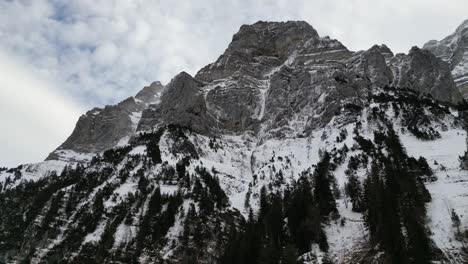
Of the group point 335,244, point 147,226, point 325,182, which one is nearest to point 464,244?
point 335,244

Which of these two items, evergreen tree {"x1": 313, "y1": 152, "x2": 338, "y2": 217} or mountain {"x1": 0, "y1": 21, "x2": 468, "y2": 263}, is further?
evergreen tree {"x1": 313, "y1": 152, "x2": 338, "y2": 217}

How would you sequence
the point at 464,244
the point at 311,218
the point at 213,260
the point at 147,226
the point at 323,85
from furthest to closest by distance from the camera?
the point at 323,85 → the point at 147,226 → the point at 213,260 → the point at 311,218 → the point at 464,244

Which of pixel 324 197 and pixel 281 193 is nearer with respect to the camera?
pixel 324 197

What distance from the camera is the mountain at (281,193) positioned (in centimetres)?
6712

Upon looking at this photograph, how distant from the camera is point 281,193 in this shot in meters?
116

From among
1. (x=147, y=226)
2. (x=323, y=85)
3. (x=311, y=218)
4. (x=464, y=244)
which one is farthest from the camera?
(x=323, y=85)

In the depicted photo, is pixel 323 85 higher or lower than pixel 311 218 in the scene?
higher

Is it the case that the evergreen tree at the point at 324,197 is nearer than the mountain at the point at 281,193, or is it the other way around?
the mountain at the point at 281,193

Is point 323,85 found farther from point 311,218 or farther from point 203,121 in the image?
point 311,218

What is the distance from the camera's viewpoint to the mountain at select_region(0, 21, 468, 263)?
67125 millimetres

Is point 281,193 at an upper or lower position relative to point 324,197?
upper

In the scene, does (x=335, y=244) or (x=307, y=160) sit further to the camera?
(x=307, y=160)

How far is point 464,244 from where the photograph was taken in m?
55.3

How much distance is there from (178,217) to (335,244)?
150 feet
